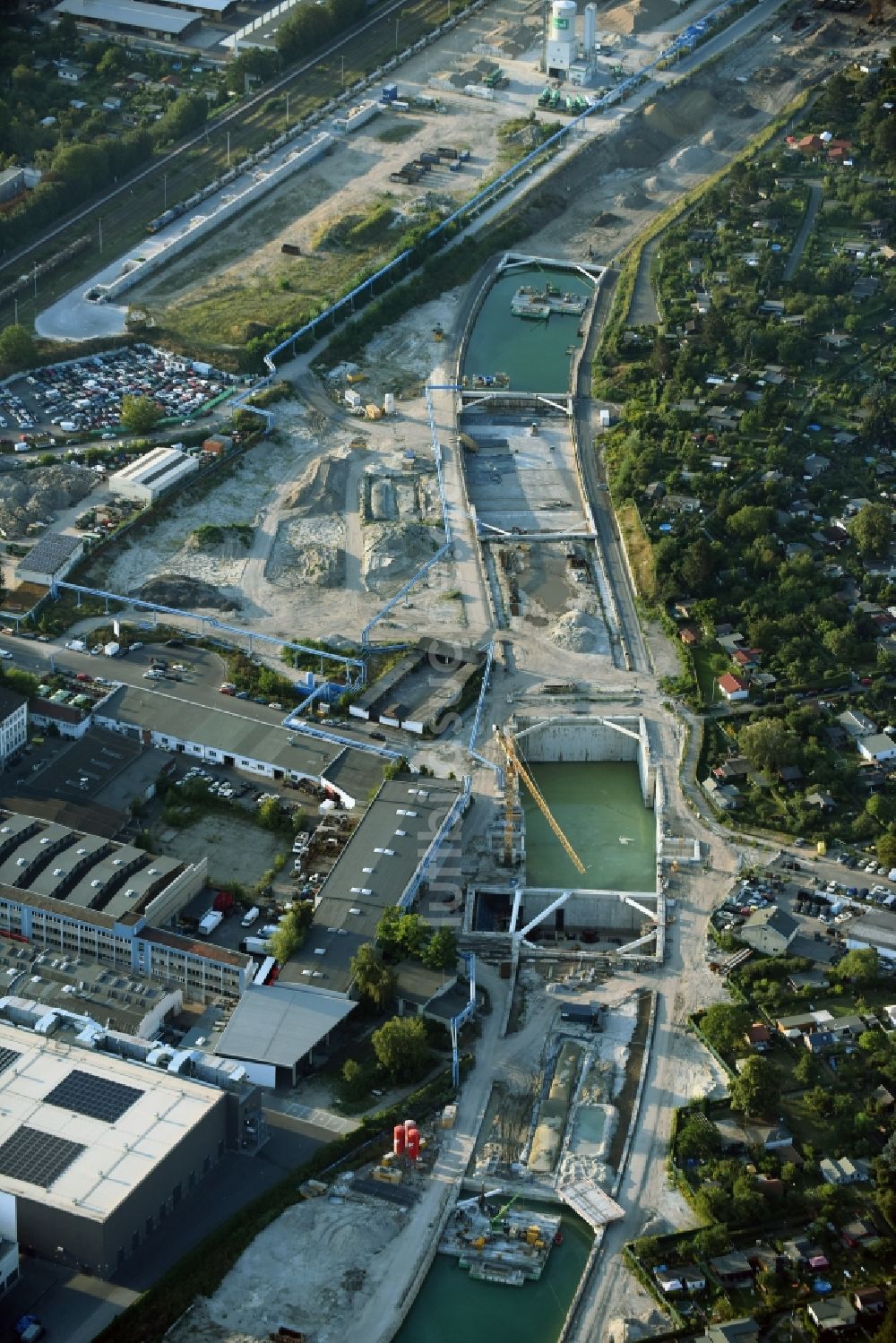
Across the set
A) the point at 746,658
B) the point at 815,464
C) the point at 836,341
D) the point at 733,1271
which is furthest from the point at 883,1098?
the point at 836,341

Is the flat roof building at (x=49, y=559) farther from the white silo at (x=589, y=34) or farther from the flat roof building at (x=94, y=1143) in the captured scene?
the white silo at (x=589, y=34)

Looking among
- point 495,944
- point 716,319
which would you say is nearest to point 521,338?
point 716,319

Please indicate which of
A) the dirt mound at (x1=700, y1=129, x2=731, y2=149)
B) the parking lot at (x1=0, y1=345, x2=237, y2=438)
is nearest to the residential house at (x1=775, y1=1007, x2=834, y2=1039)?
the parking lot at (x1=0, y1=345, x2=237, y2=438)

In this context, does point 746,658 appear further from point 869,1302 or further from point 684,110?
point 684,110

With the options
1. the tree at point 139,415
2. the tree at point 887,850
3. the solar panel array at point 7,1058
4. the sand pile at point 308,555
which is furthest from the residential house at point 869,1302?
the tree at point 139,415

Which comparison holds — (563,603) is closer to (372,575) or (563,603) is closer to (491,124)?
(372,575)
